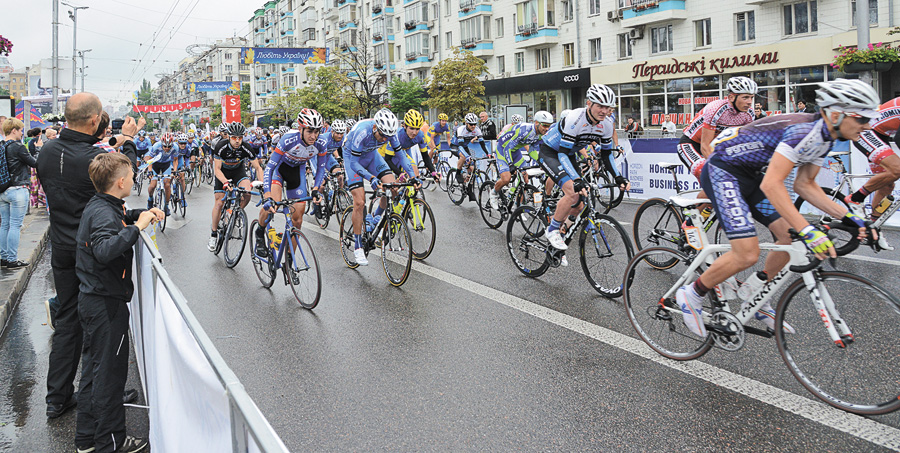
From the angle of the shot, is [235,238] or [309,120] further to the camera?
[235,238]

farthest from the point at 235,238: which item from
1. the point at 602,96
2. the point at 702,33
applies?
the point at 702,33

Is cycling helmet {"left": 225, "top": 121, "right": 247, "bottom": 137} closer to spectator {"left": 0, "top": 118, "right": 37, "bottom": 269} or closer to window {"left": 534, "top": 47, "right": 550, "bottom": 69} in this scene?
spectator {"left": 0, "top": 118, "right": 37, "bottom": 269}

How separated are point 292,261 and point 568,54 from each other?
131 ft

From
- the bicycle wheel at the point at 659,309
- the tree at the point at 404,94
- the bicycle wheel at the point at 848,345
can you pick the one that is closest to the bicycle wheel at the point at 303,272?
the bicycle wheel at the point at 659,309

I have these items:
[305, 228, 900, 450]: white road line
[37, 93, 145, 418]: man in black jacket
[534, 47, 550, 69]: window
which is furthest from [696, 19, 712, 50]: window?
[37, 93, 145, 418]: man in black jacket

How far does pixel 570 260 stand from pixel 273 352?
14.4 feet

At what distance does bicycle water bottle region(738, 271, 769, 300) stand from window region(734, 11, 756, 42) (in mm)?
32691

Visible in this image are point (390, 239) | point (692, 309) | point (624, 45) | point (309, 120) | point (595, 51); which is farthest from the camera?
point (595, 51)

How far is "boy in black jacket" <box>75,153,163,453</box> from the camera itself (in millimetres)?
3809

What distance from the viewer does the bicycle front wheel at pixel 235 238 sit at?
9.24 metres

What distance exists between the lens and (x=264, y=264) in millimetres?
8086

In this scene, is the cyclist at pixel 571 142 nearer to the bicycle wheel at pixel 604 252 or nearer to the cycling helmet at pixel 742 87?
the bicycle wheel at pixel 604 252

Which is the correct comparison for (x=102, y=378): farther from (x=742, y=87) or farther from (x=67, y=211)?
(x=742, y=87)

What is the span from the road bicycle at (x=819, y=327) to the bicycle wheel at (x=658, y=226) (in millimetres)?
2193
